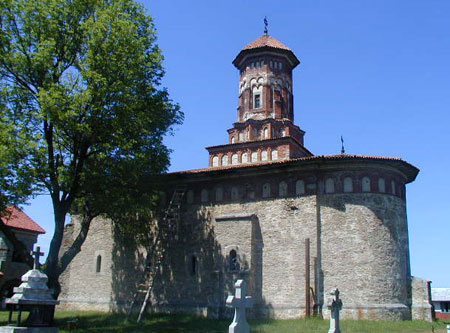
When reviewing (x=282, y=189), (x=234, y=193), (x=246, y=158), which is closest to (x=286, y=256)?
(x=282, y=189)

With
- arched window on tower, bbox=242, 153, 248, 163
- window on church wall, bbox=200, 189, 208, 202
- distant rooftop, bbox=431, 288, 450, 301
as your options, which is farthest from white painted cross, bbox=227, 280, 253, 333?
distant rooftop, bbox=431, 288, 450, 301

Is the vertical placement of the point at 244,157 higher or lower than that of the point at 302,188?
higher

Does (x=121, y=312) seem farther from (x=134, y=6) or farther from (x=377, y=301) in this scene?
(x=134, y=6)

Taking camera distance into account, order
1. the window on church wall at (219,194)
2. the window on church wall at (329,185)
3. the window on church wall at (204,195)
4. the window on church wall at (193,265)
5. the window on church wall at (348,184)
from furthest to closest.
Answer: the window on church wall at (204,195)
the window on church wall at (219,194)
the window on church wall at (193,265)
the window on church wall at (329,185)
the window on church wall at (348,184)

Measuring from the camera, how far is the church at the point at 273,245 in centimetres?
1903

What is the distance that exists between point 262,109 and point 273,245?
32.5ft

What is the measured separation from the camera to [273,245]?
66.9 ft

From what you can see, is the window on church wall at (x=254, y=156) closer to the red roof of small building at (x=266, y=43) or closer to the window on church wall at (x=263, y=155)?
the window on church wall at (x=263, y=155)

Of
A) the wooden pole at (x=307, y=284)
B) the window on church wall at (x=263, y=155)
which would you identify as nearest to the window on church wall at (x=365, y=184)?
the wooden pole at (x=307, y=284)

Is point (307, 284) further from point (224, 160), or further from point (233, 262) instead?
point (224, 160)

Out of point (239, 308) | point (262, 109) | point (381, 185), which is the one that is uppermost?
point (262, 109)

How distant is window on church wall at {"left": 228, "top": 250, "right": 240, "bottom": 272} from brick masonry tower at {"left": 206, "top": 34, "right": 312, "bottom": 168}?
279 inches

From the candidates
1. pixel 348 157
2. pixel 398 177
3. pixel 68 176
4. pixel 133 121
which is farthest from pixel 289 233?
pixel 68 176

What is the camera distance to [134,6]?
18.2 m
